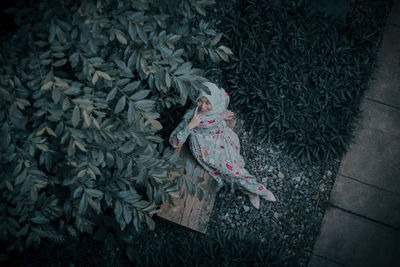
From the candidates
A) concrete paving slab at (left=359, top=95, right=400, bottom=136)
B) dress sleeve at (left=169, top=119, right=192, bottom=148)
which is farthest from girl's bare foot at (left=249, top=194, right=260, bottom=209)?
concrete paving slab at (left=359, top=95, right=400, bottom=136)

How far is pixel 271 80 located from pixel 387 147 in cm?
164

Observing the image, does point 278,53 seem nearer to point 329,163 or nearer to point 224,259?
point 329,163

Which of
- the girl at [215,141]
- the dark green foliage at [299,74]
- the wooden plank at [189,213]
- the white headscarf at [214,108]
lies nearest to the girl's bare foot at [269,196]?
the girl at [215,141]

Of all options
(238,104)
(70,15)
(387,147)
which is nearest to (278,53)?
(238,104)

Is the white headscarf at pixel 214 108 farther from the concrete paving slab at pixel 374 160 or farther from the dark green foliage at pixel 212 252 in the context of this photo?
the concrete paving slab at pixel 374 160

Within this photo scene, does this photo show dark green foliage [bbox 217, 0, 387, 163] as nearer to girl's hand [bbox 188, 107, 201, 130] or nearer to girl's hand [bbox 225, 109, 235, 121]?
girl's hand [bbox 225, 109, 235, 121]

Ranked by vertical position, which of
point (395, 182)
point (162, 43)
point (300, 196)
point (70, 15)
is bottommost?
point (300, 196)

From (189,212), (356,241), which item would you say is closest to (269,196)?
(189,212)

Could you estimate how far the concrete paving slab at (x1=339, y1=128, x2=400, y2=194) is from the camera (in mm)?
3539

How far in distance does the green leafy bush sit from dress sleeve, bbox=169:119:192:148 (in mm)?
660

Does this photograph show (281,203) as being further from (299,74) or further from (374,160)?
(299,74)

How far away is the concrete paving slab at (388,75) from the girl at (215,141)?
192 centimetres

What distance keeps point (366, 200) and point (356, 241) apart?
0.49 m

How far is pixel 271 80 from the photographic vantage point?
3621 millimetres
